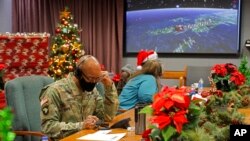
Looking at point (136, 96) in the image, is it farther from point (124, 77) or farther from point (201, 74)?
point (201, 74)

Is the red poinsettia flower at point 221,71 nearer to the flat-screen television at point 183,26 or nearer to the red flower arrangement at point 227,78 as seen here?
the red flower arrangement at point 227,78

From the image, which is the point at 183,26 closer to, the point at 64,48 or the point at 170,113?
the point at 64,48

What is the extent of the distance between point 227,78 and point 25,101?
1871 millimetres

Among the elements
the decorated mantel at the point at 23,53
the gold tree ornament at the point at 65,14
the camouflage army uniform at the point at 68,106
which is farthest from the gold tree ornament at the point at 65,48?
the camouflage army uniform at the point at 68,106

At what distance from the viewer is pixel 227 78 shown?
3973 mm

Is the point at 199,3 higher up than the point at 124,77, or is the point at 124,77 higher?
the point at 199,3

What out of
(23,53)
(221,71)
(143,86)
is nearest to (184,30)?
(23,53)

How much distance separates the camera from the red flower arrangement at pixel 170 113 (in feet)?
5.29

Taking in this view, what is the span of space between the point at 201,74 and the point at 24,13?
3698 millimetres

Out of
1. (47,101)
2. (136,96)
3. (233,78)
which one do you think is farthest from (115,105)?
(233,78)

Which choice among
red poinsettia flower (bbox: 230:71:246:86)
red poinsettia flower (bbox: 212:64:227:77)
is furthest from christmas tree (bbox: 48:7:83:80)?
red poinsettia flower (bbox: 230:71:246:86)

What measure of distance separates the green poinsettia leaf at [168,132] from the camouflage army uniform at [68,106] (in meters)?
1.15

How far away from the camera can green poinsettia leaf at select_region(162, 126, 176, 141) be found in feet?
5.27

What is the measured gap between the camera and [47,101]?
9.09 ft
